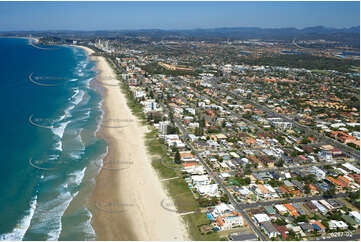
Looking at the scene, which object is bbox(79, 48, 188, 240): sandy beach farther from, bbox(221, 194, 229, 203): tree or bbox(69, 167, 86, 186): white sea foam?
bbox(221, 194, 229, 203): tree

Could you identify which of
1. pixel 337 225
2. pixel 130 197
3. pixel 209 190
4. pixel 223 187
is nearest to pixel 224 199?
pixel 209 190

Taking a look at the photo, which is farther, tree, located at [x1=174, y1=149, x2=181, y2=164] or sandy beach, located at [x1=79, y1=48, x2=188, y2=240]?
tree, located at [x1=174, y1=149, x2=181, y2=164]

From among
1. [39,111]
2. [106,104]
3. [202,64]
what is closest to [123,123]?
[106,104]

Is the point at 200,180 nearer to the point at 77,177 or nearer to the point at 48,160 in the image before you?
the point at 77,177

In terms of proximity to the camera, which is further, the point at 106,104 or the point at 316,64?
the point at 316,64

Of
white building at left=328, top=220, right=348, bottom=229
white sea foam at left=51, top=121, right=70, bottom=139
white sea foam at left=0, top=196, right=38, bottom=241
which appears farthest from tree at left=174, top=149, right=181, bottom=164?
white sea foam at left=51, top=121, right=70, bottom=139

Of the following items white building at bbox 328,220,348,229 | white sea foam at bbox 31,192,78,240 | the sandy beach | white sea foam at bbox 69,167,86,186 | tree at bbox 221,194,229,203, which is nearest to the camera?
white sea foam at bbox 31,192,78,240

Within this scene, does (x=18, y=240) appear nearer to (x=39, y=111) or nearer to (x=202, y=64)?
(x=39, y=111)
